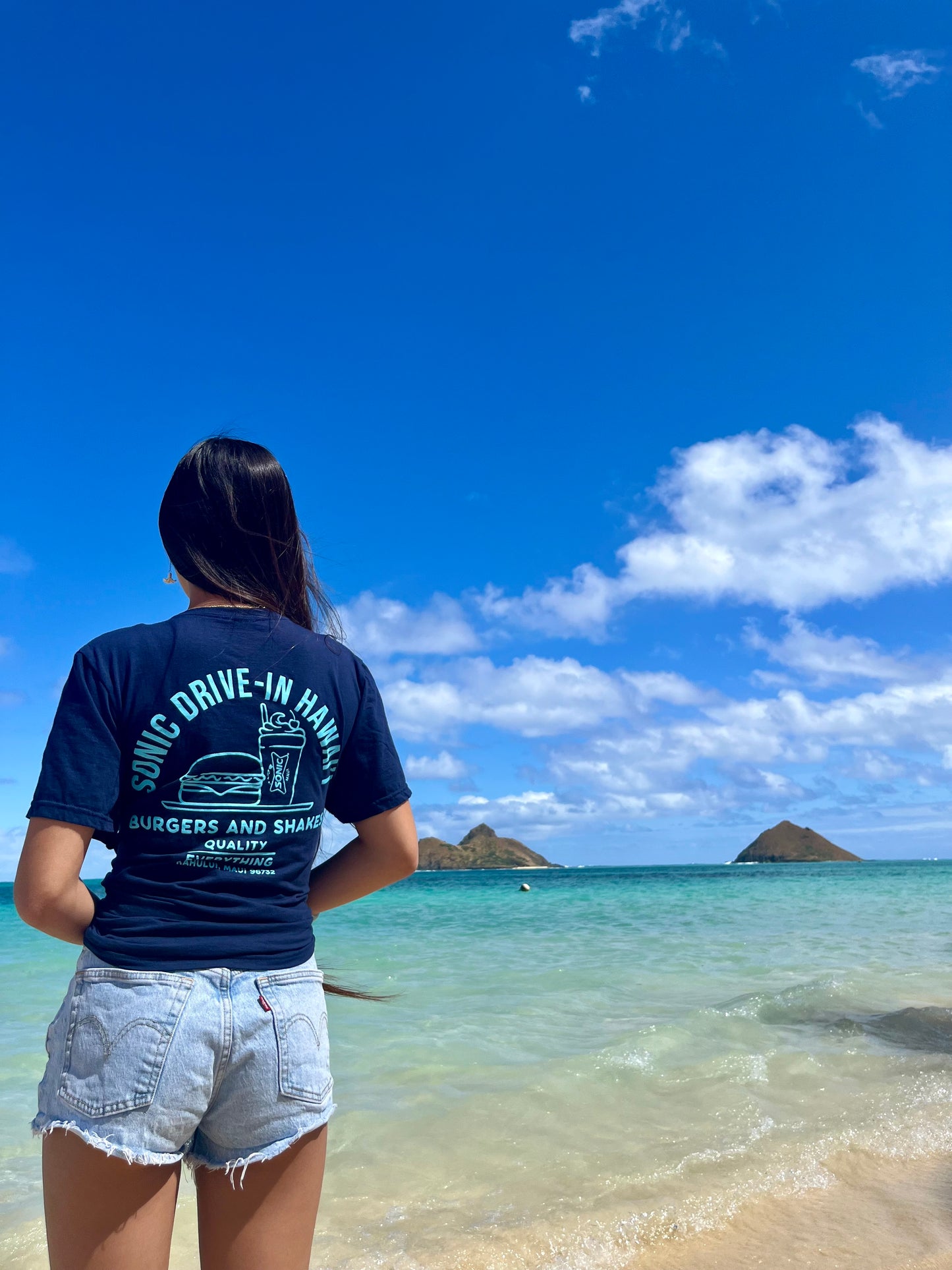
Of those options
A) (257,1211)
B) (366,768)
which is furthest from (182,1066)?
(366,768)

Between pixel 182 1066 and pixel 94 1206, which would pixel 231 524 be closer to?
pixel 182 1066

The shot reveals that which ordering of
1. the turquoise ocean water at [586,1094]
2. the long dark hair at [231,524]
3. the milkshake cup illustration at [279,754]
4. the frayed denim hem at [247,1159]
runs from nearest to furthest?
the frayed denim hem at [247,1159], the milkshake cup illustration at [279,754], the long dark hair at [231,524], the turquoise ocean water at [586,1094]

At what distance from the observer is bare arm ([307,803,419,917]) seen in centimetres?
181

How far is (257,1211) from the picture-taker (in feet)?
5.02

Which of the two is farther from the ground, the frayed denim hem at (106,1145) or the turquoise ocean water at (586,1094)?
the frayed denim hem at (106,1145)

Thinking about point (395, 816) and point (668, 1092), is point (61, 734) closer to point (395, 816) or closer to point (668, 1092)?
point (395, 816)

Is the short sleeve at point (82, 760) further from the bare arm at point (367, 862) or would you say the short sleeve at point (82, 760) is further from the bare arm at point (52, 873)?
the bare arm at point (367, 862)

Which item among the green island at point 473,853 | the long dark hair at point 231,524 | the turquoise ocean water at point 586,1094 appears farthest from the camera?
the green island at point 473,853

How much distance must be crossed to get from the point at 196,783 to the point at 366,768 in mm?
373

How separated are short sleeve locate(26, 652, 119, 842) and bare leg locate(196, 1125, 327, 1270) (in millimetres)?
657

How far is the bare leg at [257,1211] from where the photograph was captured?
153cm

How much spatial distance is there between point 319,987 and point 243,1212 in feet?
1.28

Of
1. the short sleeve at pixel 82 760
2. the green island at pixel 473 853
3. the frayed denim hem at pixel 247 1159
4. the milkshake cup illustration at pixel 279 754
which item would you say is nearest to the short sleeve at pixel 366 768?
the milkshake cup illustration at pixel 279 754

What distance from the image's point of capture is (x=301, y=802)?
166cm
